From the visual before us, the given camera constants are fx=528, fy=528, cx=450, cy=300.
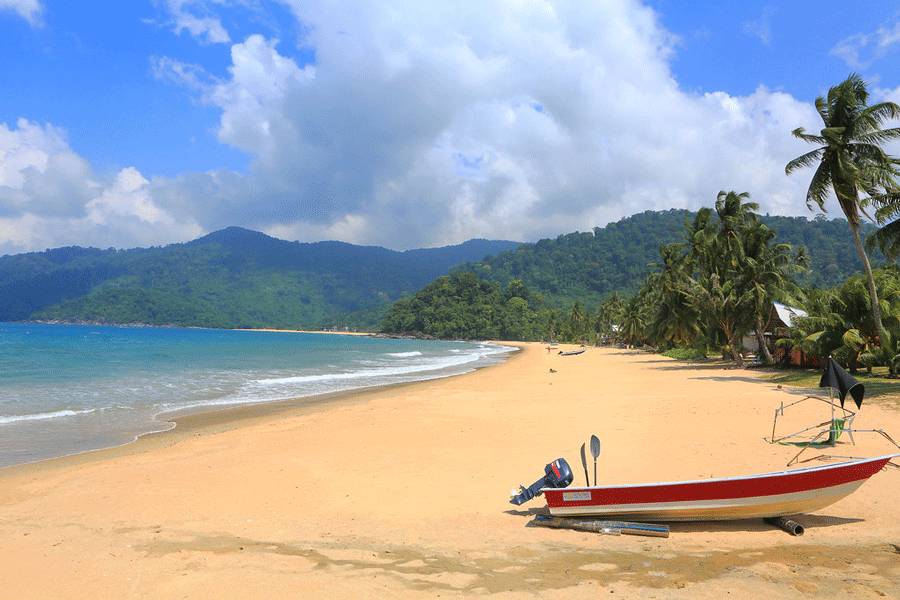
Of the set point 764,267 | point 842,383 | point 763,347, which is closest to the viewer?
point 842,383

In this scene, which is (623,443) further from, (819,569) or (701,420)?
(819,569)

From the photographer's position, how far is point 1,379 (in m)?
24.3

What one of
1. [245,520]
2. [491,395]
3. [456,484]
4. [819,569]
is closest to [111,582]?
[245,520]

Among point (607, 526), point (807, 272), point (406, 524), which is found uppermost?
point (807, 272)

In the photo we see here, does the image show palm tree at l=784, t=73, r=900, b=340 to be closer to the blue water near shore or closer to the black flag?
the black flag

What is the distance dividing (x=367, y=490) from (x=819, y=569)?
18.2 ft

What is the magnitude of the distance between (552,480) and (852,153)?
65.9 feet

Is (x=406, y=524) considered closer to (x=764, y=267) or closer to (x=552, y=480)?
(x=552, y=480)

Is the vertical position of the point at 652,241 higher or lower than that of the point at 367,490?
higher

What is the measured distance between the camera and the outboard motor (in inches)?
253

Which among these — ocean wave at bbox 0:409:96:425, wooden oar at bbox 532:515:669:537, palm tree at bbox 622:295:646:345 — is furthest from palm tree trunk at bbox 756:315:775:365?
palm tree at bbox 622:295:646:345

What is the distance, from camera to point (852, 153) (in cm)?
1933

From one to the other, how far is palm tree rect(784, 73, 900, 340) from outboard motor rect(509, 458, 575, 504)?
17310 millimetres

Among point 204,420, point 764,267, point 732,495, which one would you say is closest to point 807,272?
point 764,267
